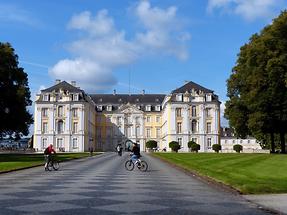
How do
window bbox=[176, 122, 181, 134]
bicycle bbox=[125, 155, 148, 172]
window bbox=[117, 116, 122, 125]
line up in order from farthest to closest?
window bbox=[117, 116, 122, 125]
window bbox=[176, 122, 181, 134]
bicycle bbox=[125, 155, 148, 172]

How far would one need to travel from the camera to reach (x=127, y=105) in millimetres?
149250

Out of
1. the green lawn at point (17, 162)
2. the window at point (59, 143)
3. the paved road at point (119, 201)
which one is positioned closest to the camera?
the paved road at point (119, 201)

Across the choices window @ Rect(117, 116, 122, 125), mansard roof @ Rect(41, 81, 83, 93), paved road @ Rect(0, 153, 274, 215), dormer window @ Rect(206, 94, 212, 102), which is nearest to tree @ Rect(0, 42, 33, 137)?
paved road @ Rect(0, 153, 274, 215)

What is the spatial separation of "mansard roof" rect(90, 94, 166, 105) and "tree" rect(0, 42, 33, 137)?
301 feet

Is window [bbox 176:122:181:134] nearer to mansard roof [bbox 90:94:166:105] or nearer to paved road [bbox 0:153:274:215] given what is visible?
mansard roof [bbox 90:94:166:105]

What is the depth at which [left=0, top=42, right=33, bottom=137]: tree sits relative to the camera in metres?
58.0

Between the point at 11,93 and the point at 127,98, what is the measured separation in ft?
327

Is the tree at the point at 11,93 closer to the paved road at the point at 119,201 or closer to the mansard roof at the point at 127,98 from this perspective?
the paved road at the point at 119,201

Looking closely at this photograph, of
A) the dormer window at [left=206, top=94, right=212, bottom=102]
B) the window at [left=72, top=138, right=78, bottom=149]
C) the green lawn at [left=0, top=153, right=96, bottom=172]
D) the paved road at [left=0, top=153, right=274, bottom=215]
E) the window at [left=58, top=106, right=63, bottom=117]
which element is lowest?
the paved road at [left=0, top=153, right=274, bottom=215]

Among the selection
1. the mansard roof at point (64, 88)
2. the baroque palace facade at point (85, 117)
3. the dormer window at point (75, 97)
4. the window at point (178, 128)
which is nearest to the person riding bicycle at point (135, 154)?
the baroque palace facade at point (85, 117)

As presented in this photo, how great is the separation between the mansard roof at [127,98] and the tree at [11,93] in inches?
3607

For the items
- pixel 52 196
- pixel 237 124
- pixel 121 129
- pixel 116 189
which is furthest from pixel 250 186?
pixel 121 129

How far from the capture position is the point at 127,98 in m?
157

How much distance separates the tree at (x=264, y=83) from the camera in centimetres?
5506
